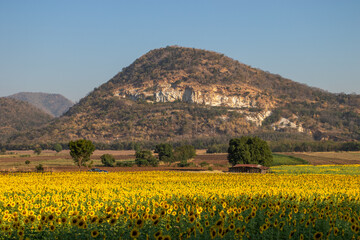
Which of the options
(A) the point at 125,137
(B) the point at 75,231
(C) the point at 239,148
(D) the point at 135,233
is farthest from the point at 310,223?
(A) the point at 125,137

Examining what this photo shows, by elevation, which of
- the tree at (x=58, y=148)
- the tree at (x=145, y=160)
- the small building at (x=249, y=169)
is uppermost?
the tree at (x=58, y=148)

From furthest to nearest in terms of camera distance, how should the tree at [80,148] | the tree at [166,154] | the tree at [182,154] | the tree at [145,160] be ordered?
the tree at [182,154] → the tree at [166,154] → the tree at [145,160] → the tree at [80,148]

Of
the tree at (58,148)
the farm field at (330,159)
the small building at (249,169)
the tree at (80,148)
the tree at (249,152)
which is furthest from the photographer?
the tree at (58,148)

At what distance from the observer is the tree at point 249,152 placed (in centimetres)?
7975

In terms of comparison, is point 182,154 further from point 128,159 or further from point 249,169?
point 249,169

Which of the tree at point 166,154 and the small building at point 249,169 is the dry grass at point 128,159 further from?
the small building at point 249,169

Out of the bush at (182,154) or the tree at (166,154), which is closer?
the tree at (166,154)

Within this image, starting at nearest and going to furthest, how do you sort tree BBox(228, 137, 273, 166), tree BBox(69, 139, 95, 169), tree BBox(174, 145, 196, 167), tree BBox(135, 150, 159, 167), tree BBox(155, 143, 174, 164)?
tree BBox(69, 139, 95, 169) < tree BBox(228, 137, 273, 166) < tree BBox(135, 150, 159, 167) < tree BBox(155, 143, 174, 164) < tree BBox(174, 145, 196, 167)

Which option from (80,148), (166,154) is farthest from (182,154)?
(80,148)

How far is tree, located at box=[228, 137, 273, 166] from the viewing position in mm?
79750

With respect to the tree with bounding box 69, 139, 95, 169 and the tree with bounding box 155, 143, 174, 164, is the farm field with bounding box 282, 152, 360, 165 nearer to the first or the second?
the tree with bounding box 155, 143, 174, 164

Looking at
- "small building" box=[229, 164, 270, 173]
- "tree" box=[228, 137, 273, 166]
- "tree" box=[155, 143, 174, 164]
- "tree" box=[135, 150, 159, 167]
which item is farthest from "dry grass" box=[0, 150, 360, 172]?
"small building" box=[229, 164, 270, 173]

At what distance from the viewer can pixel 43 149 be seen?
16762cm

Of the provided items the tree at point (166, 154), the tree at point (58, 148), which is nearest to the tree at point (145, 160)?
the tree at point (166, 154)
